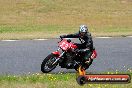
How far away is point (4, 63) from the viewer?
1479cm

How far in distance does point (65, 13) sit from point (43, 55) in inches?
695

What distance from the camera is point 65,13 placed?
34031 millimetres

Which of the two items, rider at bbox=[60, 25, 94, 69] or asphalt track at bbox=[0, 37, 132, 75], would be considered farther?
asphalt track at bbox=[0, 37, 132, 75]

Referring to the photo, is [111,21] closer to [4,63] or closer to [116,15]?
[116,15]

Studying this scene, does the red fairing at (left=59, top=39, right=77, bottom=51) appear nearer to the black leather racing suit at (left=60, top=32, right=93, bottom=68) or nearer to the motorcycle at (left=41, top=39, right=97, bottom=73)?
the motorcycle at (left=41, top=39, right=97, bottom=73)

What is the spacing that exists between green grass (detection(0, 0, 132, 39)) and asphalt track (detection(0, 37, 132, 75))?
29.8ft

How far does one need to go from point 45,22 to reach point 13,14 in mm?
3038

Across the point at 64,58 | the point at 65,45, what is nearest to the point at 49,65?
the point at 64,58

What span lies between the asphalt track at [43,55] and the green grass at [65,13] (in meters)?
9.08

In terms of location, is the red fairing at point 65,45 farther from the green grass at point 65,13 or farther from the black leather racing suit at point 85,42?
the green grass at point 65,13

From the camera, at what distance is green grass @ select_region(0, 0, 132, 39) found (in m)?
30.6

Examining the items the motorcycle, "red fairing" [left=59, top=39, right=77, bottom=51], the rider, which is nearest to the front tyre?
the motorcycle

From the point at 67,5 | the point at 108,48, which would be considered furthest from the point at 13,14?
the point at 108,48

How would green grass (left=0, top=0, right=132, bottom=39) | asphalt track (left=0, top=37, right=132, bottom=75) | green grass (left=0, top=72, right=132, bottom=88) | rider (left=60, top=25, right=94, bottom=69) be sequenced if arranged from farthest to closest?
green grass (left=0, top=0, right=132, bottom=39) < asphalt track (left=0, top=37, right=132, bottom=75) < rider (left=60, top=25, right=94, bottom=69) < green grass (left=0, top=72, right=132, bottom=88)
